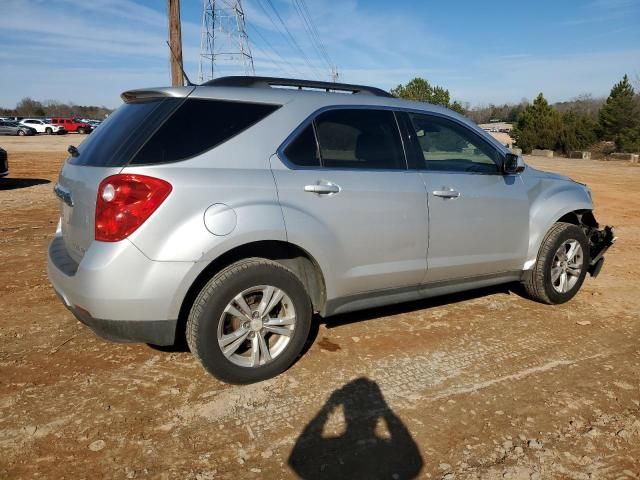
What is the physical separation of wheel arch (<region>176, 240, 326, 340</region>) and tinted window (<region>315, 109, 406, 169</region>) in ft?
2.01

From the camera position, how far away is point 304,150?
3.33 metres

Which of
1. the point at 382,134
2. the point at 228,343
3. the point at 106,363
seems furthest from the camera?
the point at 382,134

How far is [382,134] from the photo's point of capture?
373 cm

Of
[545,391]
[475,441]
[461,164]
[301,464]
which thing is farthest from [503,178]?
[301,464]

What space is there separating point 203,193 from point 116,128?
0.84m

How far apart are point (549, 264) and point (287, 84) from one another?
2.71 meters

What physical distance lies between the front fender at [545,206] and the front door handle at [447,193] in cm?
92

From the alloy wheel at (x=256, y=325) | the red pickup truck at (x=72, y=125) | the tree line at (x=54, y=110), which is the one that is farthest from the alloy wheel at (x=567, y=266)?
the tree line at (x=54, y=110)

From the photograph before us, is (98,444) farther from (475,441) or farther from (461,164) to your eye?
(461,164)

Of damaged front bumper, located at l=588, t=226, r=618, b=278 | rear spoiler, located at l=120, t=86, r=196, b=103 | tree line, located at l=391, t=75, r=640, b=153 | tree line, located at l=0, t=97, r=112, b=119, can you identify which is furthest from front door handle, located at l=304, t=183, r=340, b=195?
tree line, located at l=0, t=97, r=112, b=119

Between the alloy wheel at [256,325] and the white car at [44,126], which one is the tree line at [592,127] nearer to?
the alloy wheel at [256,325]

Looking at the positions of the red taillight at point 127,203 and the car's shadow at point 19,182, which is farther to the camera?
the car's shadow at point 19,182

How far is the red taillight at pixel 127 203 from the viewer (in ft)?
9.13

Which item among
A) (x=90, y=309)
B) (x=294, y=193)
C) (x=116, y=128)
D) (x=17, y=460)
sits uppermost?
(x=116, y=128)
